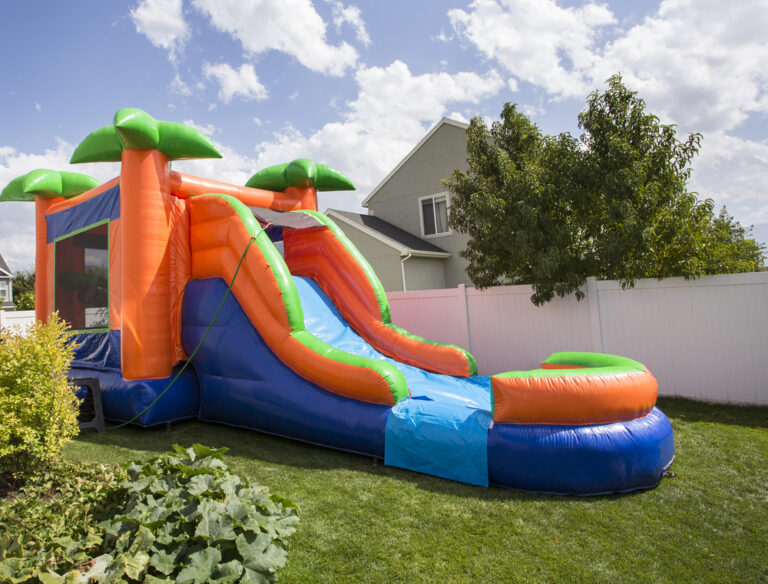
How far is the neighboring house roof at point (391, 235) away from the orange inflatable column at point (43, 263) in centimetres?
630

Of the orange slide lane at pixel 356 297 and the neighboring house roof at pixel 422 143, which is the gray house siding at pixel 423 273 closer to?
the neighboring house roof at pixel 422 143

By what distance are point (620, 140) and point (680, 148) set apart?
2.51 ft

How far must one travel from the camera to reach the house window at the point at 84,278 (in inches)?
237

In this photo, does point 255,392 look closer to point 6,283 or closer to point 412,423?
point 412,423

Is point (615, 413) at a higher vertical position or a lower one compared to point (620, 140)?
lower

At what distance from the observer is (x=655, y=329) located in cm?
586

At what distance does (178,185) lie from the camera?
5715 millimetres

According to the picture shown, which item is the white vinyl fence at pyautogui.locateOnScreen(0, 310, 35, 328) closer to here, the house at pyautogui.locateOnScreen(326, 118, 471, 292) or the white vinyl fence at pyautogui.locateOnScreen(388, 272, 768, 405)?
the house at pyautogui.locateOnScreen(326, 118, 471, 292)

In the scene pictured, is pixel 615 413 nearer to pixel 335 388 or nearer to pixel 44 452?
pixel 335 388

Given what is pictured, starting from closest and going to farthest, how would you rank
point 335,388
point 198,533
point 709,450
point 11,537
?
point 198,533, point 11,537, point 709,450, point 335,388

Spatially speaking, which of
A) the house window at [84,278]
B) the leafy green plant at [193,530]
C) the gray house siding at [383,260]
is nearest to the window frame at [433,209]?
the gray house siding at [383,260]

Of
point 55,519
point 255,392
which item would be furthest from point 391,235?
point 55,519

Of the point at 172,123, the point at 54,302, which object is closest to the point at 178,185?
the point at 172,123

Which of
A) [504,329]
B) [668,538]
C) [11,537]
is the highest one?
[504,329]
